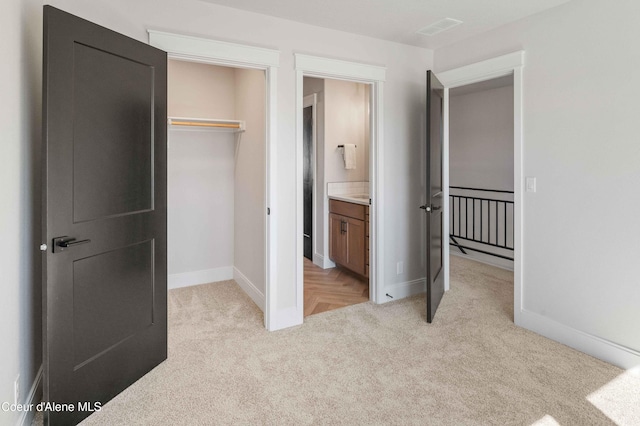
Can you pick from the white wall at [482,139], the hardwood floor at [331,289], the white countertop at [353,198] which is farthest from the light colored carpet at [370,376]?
the white wall at [482,139]

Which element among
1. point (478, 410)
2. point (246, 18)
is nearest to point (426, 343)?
point (478, 410)

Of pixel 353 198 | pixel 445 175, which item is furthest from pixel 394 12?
pixel 353 198

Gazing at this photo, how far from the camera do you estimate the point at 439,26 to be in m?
3.12

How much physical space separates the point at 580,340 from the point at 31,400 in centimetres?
341

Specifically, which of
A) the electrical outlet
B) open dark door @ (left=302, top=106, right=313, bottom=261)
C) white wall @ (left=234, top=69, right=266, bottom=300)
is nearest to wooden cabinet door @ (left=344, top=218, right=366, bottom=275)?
open dark door @ (left=302, top=106, right=313, bottom=261)

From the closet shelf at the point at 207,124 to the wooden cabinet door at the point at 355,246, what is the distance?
160 centimetres

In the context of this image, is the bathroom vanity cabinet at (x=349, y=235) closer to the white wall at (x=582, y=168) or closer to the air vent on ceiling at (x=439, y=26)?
the white wall at (x=582, y=168)

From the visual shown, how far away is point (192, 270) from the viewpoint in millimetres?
4176

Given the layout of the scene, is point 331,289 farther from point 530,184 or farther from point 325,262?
point 530,184

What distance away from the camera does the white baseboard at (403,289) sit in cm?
367

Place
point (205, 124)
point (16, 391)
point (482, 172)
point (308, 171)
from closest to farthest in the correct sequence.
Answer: point (16, 391) → point (205, 124) → point (308, 171) → point (482, 172)

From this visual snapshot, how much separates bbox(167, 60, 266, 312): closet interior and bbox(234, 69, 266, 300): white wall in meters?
0.01

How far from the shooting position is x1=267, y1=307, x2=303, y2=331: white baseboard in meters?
3.04

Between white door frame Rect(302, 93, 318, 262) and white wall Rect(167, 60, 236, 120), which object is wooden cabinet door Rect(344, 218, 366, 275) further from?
white wall Rect(167, 60, 236, 120)
